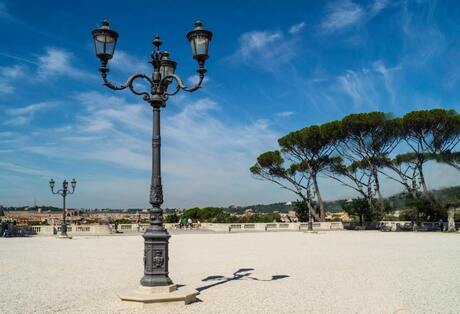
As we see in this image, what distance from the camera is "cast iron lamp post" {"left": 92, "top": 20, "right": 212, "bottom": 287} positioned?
7859 mm

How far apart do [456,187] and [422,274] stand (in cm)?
2767

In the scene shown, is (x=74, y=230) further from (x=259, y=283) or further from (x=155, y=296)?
(x=155, y=296)

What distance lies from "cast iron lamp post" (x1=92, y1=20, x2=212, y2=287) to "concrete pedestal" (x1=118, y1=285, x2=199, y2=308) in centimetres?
11

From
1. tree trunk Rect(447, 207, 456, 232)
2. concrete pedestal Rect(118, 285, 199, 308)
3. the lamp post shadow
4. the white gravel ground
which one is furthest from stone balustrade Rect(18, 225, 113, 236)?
concrete pedestal Rect(118, 285, 199, 308)

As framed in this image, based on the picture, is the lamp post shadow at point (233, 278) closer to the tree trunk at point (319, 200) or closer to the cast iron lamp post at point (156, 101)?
the cast iron lamp post at point (156, 101)

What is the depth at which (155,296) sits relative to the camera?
770cm

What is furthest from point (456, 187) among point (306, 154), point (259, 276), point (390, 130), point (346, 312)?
point (346, 312)

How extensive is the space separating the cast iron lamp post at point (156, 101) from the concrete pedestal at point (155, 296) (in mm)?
114

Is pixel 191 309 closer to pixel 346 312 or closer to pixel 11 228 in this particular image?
pixel 346 312

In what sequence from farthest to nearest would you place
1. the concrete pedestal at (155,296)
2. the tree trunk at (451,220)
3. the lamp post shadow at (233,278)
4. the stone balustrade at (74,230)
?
1. the tree trunk at (451,220)
2. the stone balustrade at (74,230)
3. the lamp post shadow at (233,278)
4. the concrete pedestal at (155,296)

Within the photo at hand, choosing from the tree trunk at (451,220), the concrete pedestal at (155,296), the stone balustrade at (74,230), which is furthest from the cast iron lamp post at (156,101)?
the tree trunk at (451,220)

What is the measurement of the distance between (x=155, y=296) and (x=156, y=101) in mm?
3571

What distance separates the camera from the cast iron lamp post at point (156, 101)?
309 inches

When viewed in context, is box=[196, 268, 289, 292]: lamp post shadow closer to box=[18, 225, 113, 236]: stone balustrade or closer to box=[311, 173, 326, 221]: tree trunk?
box=[18, 225, 113, 236]: stone balustrade
